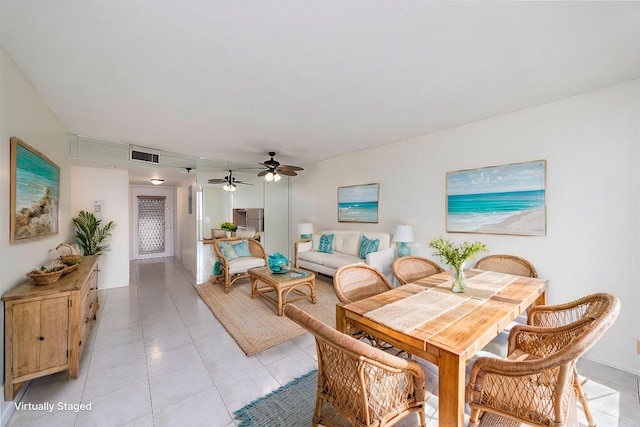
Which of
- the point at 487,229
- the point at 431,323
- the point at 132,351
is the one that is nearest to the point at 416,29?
the point at 431,323

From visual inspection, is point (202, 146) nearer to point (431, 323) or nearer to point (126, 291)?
point (126, 291)

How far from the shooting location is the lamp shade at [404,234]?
3795mm

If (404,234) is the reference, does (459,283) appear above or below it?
below

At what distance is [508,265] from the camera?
2.71 metres

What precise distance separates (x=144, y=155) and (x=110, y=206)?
4.08ft

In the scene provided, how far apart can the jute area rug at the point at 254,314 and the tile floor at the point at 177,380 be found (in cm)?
12

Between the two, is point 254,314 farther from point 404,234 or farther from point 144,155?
point 144,155

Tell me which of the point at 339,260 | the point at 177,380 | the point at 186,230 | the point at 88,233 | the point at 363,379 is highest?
the point at 88,233

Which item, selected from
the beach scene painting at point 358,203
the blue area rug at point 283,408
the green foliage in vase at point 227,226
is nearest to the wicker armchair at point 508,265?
the beach scene painting at point 358,203

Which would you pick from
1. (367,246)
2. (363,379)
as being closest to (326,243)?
(367,246)

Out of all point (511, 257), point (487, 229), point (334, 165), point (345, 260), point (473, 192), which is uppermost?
point (334, 165)

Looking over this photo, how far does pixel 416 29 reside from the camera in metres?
1.60

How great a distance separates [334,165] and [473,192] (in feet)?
9.69

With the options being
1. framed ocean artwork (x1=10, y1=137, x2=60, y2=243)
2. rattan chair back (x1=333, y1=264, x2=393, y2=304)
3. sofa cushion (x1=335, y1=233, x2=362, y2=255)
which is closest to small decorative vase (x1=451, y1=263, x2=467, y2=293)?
rattan chair back (x1=333, y1=264, x2=393, y2=304)
